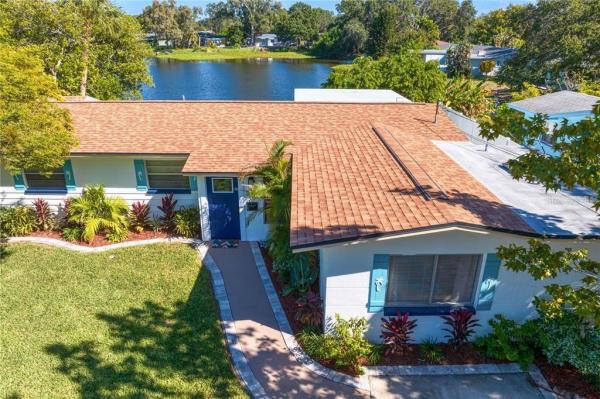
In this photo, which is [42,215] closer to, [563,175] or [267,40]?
[563,175]

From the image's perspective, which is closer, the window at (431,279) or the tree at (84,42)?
the window at (431,279)

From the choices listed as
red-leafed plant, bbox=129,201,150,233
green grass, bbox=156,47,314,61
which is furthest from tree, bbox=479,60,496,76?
red-leafed plant, bbox=129,201,150,233

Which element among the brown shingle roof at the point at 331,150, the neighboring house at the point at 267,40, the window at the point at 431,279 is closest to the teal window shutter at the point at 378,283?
the window at the point at 431,279

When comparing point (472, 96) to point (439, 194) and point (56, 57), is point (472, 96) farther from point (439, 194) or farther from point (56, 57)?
point (56, 57)

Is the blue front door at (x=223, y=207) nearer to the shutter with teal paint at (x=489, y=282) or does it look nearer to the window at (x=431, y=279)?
the window at (x=431, y=279)

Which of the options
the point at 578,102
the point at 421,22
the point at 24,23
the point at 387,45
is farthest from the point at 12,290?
the point at 421,22

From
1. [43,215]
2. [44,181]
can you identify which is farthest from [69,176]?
[43,215]

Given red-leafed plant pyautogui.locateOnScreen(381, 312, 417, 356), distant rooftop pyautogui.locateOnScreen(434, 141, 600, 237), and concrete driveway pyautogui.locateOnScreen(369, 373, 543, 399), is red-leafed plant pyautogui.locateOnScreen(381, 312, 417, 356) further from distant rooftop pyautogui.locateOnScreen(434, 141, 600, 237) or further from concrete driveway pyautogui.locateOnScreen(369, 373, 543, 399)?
distant rooftop pyautogui.locateOnScreen(434, 141, 600, 237)
